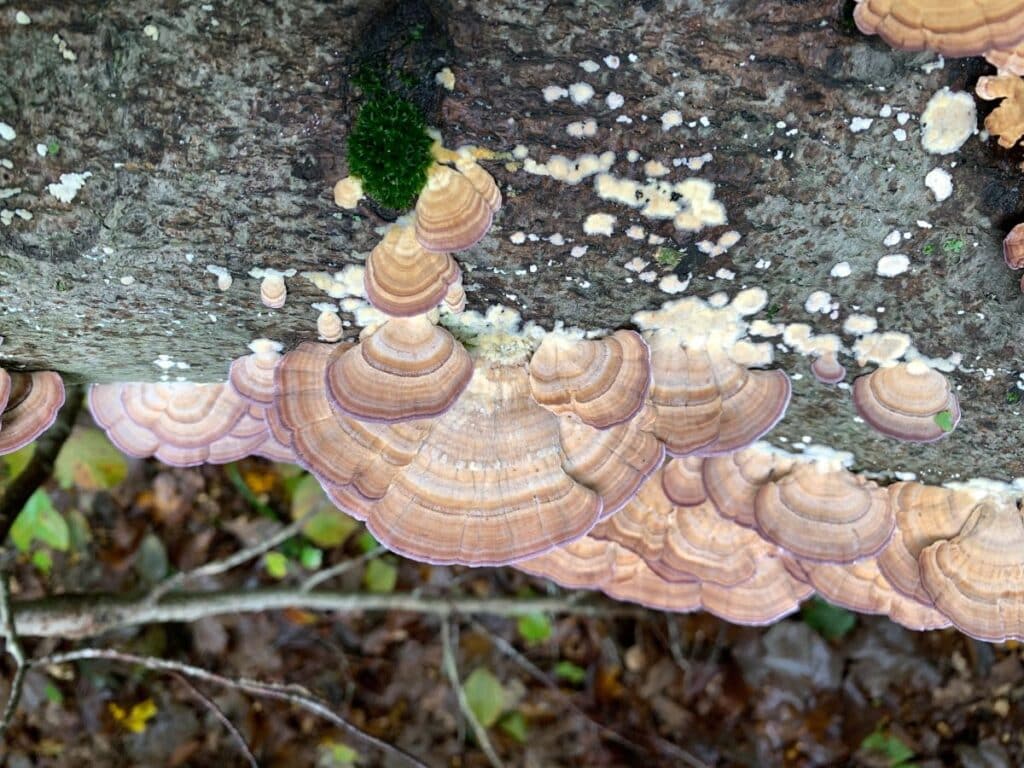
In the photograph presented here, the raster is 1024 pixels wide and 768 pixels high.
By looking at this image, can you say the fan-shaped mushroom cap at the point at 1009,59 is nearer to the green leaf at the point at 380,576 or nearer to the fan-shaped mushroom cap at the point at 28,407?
the fan-shaped mushroom cap at the point at 28,407

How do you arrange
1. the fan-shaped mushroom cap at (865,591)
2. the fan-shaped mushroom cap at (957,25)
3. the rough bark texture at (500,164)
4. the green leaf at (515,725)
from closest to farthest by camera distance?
the fan-shaped mushroom cap at (957,25) → the rough bark texture at (500,164) → the fan-shaped mushroom cap at (865,591) → the green leaf at (515,725)

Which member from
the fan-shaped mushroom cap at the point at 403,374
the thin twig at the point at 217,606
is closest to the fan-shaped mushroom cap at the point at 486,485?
the fan-shaped mushroom cap at the point at 403,374

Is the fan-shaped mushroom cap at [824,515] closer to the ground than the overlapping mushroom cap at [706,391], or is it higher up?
closer to the ground

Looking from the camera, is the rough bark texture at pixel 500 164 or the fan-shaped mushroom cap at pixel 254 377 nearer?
the rough bark texture at pixel 500 164

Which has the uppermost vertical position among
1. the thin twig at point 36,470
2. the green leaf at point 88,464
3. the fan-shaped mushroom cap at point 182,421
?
the fan-shaped mushroom cap at point 182,421

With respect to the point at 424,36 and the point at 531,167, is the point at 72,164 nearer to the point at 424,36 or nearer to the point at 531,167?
the point at 424,36

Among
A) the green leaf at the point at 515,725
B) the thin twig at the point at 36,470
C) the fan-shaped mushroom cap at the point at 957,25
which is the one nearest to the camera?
the fan-shaped mushroom cap at the point at 957,25
